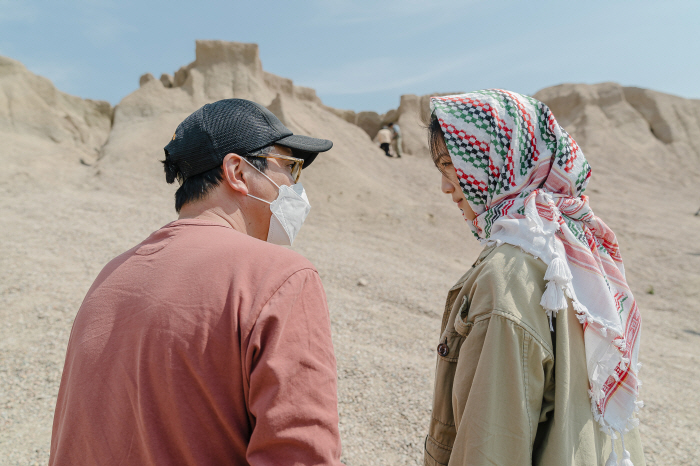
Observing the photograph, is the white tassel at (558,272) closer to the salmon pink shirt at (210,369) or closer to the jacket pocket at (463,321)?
the jacket pocket at (463,321)

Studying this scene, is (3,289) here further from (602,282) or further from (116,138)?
(116,138)

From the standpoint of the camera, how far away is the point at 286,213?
5.40 ft

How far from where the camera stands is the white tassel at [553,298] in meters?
1.29

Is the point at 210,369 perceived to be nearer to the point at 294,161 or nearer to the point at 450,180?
the point at 294,161

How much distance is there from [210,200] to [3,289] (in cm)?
507

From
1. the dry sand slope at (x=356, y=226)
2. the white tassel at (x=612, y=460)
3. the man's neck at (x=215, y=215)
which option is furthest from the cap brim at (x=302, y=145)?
the dry sand slope at (x=356, y=226)

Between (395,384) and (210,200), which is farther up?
(210,200)

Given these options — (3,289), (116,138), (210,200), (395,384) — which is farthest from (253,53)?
(210,200)

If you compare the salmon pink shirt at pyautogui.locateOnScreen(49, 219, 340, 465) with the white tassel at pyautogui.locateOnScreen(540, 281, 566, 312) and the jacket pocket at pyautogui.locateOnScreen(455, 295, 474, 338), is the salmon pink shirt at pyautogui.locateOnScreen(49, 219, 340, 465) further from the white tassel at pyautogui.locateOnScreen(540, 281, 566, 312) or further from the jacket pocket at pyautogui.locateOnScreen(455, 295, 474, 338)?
the white tassel at pyautogui.locateOnScreen(540, 281, 566, 312)

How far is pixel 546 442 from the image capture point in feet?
4.17

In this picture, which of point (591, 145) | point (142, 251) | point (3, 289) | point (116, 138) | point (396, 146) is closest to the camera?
point (142, 251)

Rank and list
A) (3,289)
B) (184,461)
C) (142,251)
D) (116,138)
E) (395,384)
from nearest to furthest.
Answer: (184,461) < (142,251) < (395,384) < (3,289) < (116,138)

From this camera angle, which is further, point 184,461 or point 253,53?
point 253,53

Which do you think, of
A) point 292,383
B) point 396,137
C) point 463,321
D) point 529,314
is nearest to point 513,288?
point 529,314
